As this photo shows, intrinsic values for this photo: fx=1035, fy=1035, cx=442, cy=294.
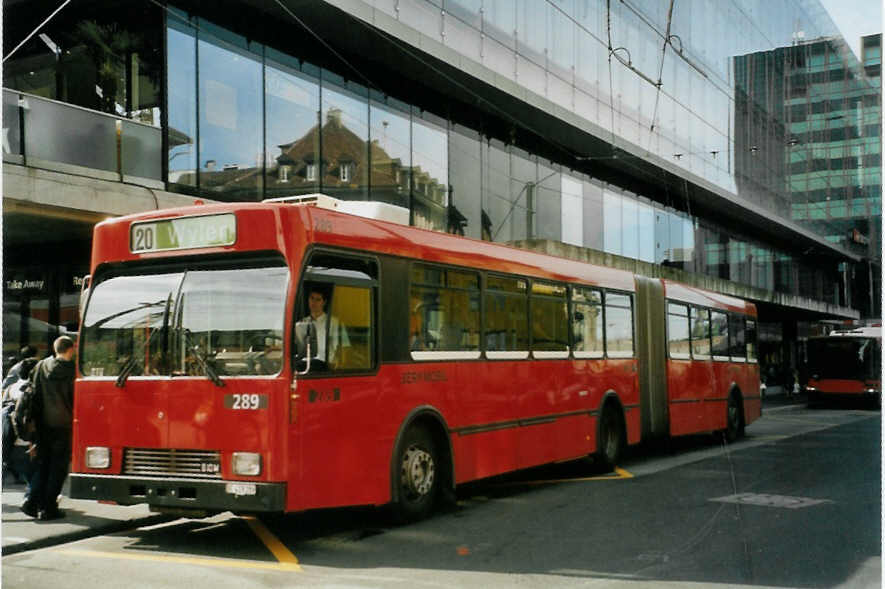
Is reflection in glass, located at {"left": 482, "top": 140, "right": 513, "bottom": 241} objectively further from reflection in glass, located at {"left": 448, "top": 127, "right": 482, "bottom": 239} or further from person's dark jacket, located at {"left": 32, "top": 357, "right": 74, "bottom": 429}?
person's dark jacket, located at {"left": 32, "top": 357, "right": 74, "bottom": 429}

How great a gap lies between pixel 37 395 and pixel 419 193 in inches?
548

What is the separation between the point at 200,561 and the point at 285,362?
5.47 feet

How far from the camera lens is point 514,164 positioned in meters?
27.2

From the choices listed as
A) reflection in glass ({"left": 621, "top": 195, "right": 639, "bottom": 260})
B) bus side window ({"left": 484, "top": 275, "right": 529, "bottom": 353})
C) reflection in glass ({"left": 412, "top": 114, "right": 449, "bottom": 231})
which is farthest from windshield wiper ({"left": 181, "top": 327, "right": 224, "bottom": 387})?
reflection in glass ({"left": 621, "top": 195, "right": 639, "bottom": 260})

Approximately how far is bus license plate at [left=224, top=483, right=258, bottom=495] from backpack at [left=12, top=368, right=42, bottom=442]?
275 centimetres

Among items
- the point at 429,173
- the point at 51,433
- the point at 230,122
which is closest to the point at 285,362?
the point at 51,433

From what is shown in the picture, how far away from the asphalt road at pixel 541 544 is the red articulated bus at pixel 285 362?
47 centimetres

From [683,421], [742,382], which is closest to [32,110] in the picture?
[683,421]

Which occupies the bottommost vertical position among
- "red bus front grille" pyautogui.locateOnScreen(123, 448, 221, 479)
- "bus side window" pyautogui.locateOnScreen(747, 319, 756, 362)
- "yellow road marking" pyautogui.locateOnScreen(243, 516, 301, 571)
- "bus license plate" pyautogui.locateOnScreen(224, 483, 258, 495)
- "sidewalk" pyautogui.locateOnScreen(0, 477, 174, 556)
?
"yellow road marking" pyautogui.locateOnScreen(243, 516, 301, 571)

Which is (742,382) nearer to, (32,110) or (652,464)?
(652,464)

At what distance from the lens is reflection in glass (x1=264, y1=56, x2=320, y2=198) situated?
60.3 feet

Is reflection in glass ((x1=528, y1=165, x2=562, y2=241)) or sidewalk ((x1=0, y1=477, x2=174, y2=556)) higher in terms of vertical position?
reflection in glass ((x1=528, y1=165, x2=562, y2=241))

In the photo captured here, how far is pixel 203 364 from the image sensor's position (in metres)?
8.38

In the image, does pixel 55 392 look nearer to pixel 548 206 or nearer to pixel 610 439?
pixel 610 439
